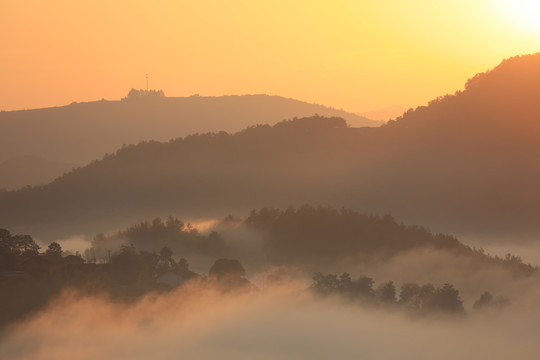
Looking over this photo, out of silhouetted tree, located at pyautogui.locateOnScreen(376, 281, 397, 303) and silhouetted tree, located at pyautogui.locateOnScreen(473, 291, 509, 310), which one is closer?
silhouetted tree, located at pyautogui.locateOnScreen(376, 281, 397, 303)

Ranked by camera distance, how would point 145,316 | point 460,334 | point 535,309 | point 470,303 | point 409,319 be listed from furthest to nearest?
point 470,303
point 535,309
point 460,334
point 409,319
point 145,316

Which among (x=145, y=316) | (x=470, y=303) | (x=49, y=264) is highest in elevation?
(x=49, y=264)

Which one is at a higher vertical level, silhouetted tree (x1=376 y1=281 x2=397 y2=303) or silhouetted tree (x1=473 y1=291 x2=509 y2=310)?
silhouetted tree (x1=376 y1=281 x2=397 y2=303)

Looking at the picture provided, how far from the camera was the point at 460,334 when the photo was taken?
144875mm

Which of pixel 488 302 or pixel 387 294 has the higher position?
pixel 387 294

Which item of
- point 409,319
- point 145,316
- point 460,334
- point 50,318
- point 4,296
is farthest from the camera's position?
point 460,334

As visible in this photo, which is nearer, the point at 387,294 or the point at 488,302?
the point at 387,294

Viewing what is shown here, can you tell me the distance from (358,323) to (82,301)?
1859 inches

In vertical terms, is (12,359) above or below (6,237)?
below

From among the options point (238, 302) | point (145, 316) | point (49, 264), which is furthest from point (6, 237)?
point (238, 302)

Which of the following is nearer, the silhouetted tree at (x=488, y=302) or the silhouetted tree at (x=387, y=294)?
the silhouetted tree at (x=387, y=294)

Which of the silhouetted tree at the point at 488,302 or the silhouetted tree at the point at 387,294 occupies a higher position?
the silhouetted tree at the point at 387,294

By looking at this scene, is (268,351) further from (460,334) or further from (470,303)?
(470,303)

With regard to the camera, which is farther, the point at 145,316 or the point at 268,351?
the point at 268,351
